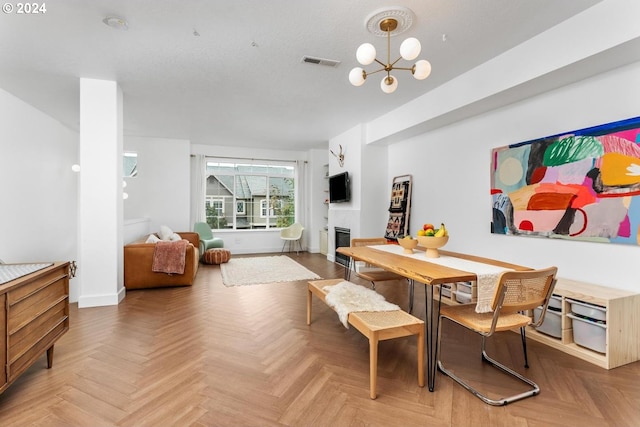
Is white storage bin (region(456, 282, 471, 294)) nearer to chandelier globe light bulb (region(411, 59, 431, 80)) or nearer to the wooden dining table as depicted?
the wooden dining table

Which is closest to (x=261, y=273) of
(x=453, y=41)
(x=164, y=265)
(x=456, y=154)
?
(x=164, y=265)

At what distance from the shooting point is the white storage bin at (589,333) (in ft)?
7.25

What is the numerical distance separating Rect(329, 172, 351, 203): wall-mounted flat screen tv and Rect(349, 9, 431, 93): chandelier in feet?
10.8

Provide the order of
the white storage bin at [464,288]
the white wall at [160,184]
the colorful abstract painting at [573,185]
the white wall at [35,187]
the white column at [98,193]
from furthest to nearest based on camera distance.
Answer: the white wall at [160,184], the white wall at [35,187], the white column at [98,193], the white storage bin at [464,288], the colorful abstract painting at [573,185]

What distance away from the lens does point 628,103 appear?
2.39m

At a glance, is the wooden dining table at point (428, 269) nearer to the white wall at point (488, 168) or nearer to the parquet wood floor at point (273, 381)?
the parquet wood floor at point (273, 381)

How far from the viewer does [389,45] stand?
8.86 ft

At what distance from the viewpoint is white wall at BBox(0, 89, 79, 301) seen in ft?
12.4

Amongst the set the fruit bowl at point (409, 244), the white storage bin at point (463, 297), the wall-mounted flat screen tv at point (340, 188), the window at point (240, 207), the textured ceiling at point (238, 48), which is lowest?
the white storage bin at point (463, 297)

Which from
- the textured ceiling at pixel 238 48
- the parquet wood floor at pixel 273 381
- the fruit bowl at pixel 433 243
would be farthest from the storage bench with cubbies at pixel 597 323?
the textured ceiling at pixel 238 48

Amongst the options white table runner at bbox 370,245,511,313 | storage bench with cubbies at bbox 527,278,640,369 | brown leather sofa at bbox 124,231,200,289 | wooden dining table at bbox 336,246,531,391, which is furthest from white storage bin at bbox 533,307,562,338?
brown leather sofa at bbox 124,231,200,289

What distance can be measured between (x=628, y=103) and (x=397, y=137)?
2827 mm

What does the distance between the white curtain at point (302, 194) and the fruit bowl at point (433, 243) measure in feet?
18.1

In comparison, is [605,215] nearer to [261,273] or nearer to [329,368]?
[329,368]
